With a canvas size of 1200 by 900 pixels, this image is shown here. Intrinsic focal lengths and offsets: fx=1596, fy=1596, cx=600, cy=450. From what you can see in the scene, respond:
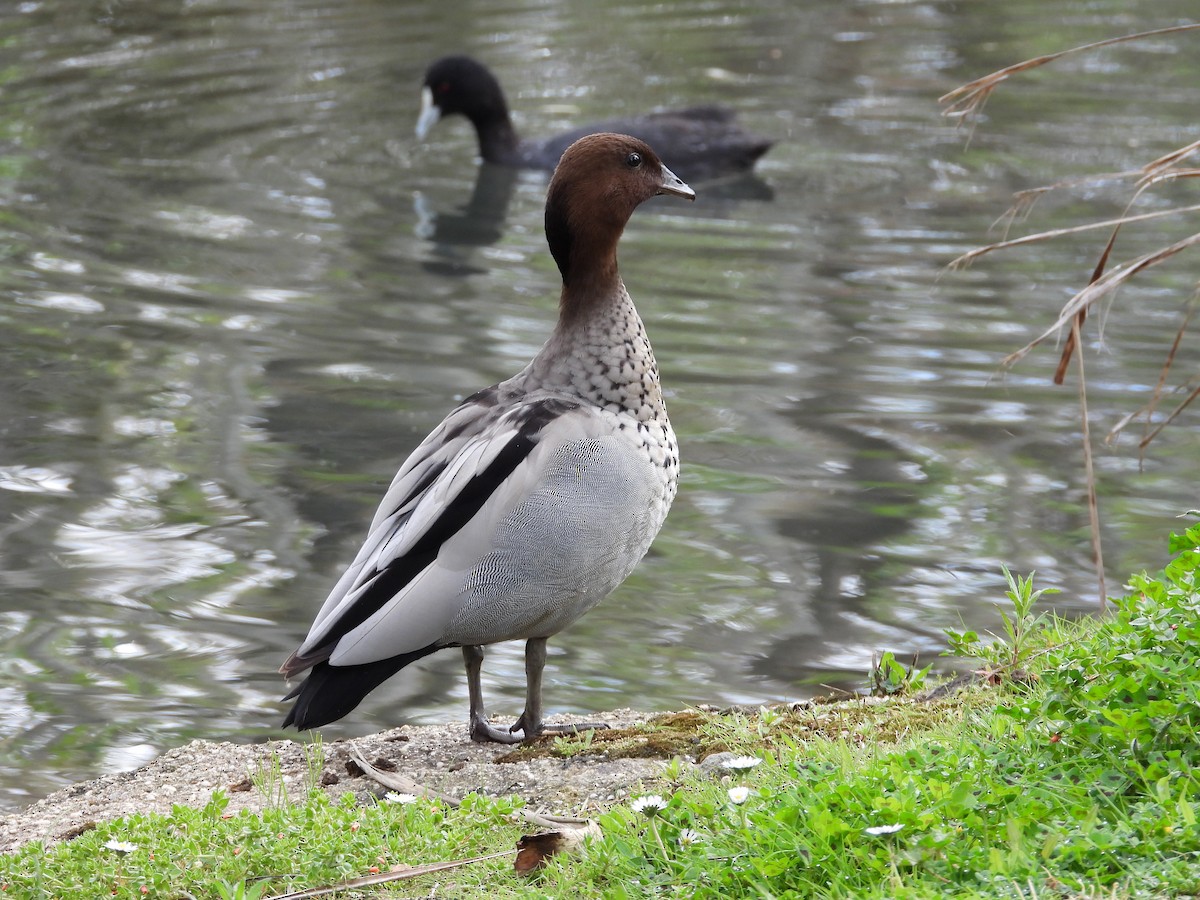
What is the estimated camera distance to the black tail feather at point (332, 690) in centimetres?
442

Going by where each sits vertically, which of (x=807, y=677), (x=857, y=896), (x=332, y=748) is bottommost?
(x=807, y=677)

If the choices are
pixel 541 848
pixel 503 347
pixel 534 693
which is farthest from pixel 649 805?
pixel 503 347

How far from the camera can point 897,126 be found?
1438cm

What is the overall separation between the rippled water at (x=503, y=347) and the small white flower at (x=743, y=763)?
2.01 m

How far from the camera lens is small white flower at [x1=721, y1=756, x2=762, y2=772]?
3.68m

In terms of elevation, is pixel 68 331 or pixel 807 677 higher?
pixel 68 331

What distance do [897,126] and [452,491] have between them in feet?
35.1

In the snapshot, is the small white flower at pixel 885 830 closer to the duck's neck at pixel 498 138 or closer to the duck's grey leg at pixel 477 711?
the duck's grey leg at pixel 477 711

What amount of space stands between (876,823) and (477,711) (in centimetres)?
200

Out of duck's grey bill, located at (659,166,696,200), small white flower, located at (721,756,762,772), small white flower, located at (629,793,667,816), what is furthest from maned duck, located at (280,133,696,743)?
small white flower, located at (629,793,667,816)

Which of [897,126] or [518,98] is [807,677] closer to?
[897,126]

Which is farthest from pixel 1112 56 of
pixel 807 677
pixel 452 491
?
pixel 452 491

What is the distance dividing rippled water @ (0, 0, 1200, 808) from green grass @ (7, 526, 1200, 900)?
6.04ft

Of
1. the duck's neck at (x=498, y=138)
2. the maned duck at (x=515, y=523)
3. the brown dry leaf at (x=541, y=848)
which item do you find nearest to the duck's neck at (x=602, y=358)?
the maned duck at (x=515, y=523)
